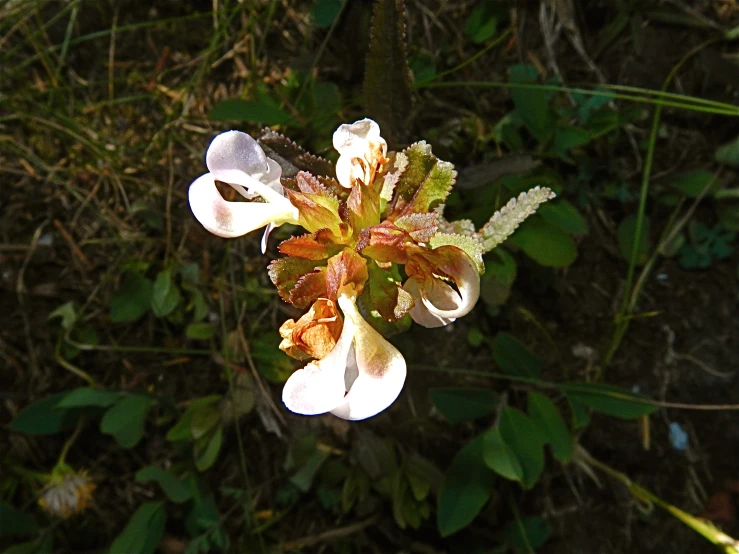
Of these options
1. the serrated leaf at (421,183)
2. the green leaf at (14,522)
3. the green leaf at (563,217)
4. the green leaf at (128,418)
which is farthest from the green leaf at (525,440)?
the green leaf at (14,522)

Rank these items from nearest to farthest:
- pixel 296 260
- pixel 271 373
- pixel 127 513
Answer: pixel 296 260, pixel 271 373, pixel 127 513

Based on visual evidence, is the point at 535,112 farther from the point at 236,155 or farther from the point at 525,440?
the point at 236,155

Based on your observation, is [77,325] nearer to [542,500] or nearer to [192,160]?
[192,160]

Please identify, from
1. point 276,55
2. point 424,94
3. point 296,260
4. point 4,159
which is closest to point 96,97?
point 4,159

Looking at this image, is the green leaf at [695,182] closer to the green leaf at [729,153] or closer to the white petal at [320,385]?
the green leaf at [729,153]

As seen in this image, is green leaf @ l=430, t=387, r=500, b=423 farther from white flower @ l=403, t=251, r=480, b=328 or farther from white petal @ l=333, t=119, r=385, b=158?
white petal @ l=333, t=119, r=385, b=158

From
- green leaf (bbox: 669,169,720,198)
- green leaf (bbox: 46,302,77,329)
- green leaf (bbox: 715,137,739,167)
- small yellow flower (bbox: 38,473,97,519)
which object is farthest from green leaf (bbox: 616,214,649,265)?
small yellow flower (bbox: 38,473,97,519)
